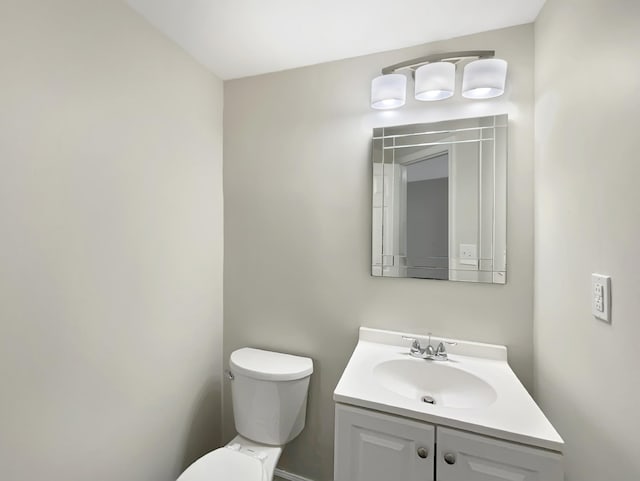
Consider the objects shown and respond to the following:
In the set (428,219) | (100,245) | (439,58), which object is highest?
(439,58)

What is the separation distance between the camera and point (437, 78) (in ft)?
4.33

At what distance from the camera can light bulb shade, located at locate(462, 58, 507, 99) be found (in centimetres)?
126

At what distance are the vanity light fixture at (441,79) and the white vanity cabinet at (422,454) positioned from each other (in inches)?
52.6

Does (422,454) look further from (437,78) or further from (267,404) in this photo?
(437,78)

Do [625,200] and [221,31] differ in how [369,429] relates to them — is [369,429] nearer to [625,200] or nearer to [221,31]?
[625,200]

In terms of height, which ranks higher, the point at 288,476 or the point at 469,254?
the point at 469,254

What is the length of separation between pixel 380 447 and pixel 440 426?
0.22 metres

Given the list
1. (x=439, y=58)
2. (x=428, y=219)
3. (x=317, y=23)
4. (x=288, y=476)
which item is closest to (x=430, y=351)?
(x=428, y=219)

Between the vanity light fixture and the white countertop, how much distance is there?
1.14 m

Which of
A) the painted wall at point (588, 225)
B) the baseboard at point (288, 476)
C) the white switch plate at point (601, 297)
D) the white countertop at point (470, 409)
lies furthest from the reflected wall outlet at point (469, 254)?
the baseboard at point (288, 476)

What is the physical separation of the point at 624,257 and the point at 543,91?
2.70ft

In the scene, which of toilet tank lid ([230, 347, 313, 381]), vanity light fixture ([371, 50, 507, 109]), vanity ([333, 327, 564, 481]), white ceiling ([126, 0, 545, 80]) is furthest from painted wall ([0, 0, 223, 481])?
vanity light fixture ([371, 50, 507, 109])

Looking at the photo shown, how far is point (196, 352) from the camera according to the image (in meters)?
1.66

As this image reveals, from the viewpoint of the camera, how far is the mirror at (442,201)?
135 cm
